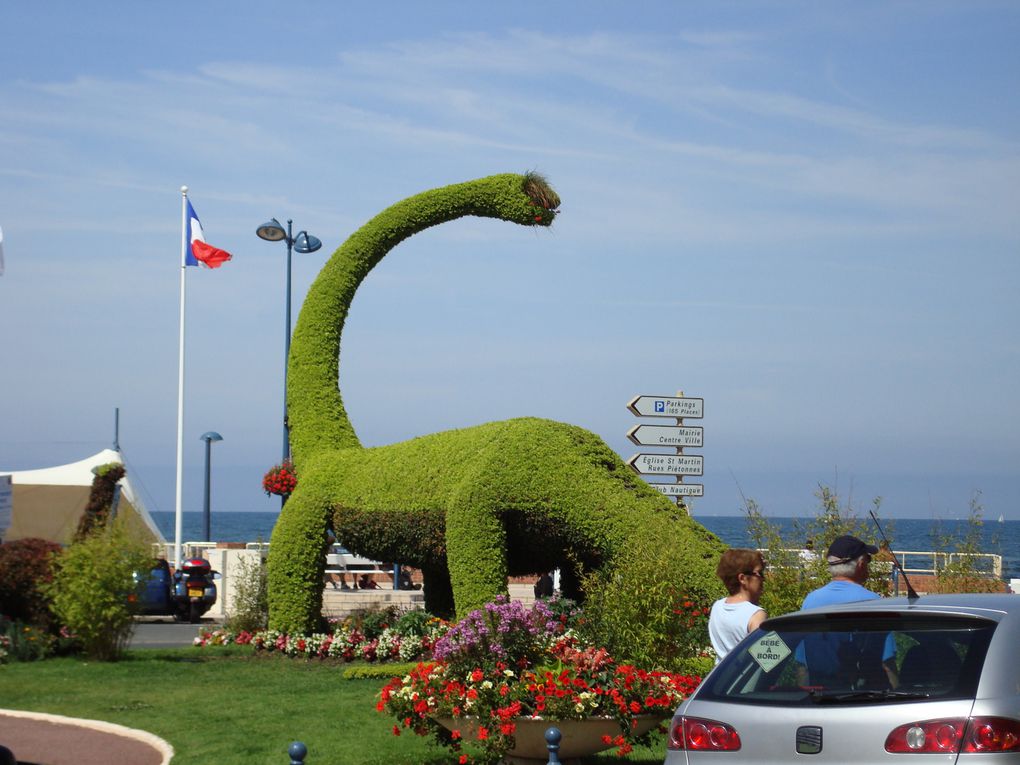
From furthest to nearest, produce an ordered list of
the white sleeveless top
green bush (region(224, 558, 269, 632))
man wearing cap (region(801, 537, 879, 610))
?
1. green bush (region(224, 558, 269, 632))
2. the white sleeveless top
3. man wearing cap (region(801, 537, 879, 610))

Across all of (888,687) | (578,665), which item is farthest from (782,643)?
(578,665)

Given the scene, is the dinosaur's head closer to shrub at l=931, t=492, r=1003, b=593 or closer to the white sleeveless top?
shrub at l=931, t=492, r=1003, b=593

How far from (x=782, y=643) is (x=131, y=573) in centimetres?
1195

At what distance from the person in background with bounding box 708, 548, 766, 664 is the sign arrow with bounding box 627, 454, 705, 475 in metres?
8.79

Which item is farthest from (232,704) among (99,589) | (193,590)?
(193,590)

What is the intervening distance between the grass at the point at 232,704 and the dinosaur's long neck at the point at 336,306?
302 centimetres

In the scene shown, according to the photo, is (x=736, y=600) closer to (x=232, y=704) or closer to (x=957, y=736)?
(x=957, y=736)

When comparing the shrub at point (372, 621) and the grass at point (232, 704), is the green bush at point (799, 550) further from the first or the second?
the shrub at point (372, 621)

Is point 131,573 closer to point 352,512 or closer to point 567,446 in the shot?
point 352,512

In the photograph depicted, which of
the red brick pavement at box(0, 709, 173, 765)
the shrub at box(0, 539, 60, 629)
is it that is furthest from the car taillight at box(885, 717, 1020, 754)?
the shrub at box(0, 539, 60, 629)

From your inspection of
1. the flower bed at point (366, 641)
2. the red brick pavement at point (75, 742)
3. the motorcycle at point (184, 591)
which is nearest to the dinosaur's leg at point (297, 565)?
the flower bed at point (366, 641)

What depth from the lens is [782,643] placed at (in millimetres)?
5609

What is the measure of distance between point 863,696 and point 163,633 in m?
19.3

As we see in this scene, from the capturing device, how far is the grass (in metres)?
9.59
